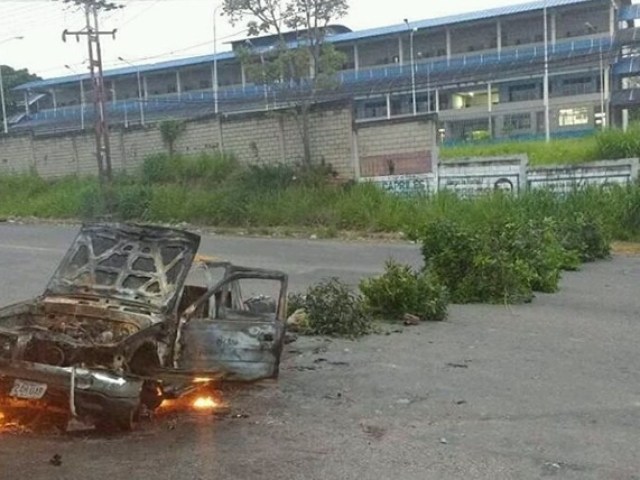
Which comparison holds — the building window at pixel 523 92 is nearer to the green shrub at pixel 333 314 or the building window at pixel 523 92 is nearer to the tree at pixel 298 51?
the tree at pixel 298 51

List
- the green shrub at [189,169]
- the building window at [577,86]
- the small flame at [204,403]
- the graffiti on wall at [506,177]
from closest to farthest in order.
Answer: the small flame at [204,403] < the graffiti on wall at [506,177] < the green shrub at [189,169] < the building window at [577,86]

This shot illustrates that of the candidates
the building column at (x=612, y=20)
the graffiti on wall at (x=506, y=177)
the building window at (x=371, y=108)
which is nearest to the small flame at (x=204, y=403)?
the graffiti on wall at (x=506, y=177)

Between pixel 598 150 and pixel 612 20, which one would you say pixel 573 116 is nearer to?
pixel 612 20

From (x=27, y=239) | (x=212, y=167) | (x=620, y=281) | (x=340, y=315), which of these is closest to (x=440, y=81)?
(x=212, y=167)

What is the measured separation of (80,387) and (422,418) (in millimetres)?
2667

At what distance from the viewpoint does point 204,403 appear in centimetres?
654

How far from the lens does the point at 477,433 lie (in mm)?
5801

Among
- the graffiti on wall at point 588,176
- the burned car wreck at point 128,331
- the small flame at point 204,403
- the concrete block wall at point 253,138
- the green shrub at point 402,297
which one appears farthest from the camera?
the concrete block wall at point 253,138

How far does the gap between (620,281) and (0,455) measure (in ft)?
37.9

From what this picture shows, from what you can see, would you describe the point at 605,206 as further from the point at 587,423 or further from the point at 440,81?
the point at 440,81

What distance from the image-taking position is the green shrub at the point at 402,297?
33.9ft

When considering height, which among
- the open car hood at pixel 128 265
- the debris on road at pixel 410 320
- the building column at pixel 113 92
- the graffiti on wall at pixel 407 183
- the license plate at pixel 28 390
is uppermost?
the building column at pixel 113 92

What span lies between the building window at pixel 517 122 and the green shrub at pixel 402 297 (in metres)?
46.6

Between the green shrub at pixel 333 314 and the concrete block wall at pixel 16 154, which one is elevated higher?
the concrete block wall at pixel 16 154
